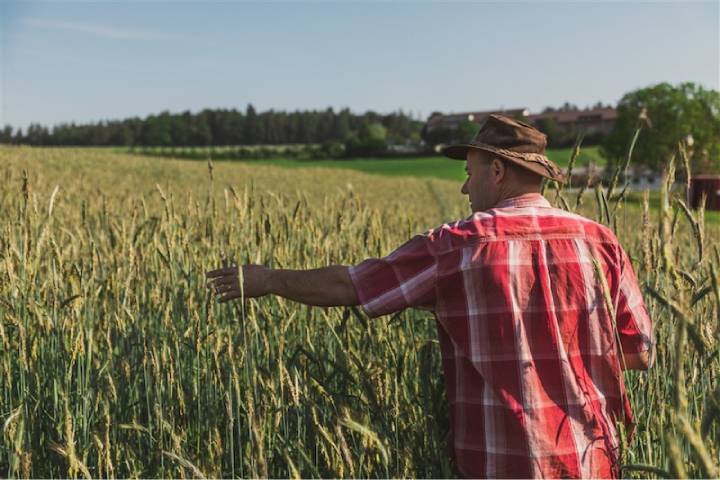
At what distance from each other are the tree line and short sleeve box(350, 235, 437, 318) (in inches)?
3071

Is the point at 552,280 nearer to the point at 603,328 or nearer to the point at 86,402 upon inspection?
the point at 603,328

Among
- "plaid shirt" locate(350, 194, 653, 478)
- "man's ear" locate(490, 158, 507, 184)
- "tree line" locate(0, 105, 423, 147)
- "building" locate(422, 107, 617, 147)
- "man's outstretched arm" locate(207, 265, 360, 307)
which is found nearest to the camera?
"plaid shirt" locate(350, 194, 653, 478)

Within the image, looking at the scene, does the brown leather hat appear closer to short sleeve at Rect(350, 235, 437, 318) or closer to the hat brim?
the hat brim

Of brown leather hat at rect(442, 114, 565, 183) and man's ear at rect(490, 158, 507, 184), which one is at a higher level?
brown leather hat at rect(442, 114, 565, 183)

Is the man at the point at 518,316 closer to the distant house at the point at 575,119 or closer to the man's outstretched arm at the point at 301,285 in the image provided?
the man's outstretched arm at the point at 301,285

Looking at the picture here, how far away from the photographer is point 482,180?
81.2 inches

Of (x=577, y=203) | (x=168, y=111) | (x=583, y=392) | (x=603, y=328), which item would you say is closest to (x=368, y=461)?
(x=583, y=392)

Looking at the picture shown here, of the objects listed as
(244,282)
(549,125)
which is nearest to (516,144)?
(244,282)

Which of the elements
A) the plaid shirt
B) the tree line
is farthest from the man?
the tree line

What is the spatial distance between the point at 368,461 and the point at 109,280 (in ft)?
4.84

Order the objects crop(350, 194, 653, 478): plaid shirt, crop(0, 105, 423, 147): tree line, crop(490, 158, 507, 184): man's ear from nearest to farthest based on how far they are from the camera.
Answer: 1. crop(350, 194, 653, 478): plaid shirt
2. crop(490, 158, 507, 184): man's ear
3. crop(0, 105, 423, 147): tree line

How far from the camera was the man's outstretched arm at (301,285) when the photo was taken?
1.91 metres

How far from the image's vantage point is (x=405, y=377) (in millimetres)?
2525

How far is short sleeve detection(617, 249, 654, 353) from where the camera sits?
6.42 feet
